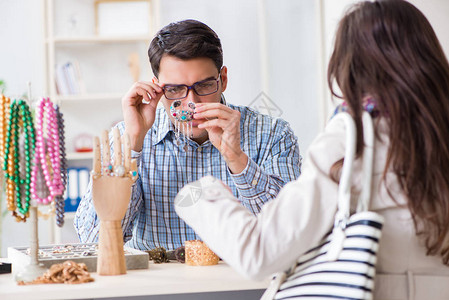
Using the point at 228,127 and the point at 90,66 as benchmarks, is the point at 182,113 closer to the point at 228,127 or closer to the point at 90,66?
the point at 228,127

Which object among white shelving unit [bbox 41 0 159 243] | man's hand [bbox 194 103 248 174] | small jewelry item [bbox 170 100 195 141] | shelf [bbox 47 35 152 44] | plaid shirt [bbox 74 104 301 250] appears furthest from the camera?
white shelving unit [bbox 41 0 159 243]

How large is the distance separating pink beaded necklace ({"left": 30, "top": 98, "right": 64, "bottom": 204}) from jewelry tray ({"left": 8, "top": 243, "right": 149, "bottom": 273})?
0.19m

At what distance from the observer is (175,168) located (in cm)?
209

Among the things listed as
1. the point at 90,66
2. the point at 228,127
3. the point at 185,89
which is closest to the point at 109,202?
the point at 228,127

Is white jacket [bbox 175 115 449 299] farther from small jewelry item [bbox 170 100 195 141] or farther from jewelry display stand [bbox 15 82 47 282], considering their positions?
small jewelry item [bbox 170 100 195 141]

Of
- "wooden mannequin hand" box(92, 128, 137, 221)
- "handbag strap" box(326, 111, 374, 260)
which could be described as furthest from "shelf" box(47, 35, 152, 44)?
"handbag strap" box(326, 111, 374, 260)

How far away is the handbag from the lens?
1.04m

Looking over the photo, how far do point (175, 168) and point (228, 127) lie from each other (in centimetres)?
35

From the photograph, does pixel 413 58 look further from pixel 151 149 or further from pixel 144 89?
pixel 151 149

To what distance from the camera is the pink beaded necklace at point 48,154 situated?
1.34 metres

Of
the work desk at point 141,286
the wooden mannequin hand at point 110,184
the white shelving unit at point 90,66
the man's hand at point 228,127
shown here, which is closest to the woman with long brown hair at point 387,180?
the work desk at point 141,286

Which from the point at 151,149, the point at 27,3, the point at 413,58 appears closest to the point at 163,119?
the point at 151,149

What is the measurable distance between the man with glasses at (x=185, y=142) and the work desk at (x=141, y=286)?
45 cm

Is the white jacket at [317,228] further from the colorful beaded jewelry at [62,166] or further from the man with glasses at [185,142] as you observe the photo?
the man with glasses at [185,142]
